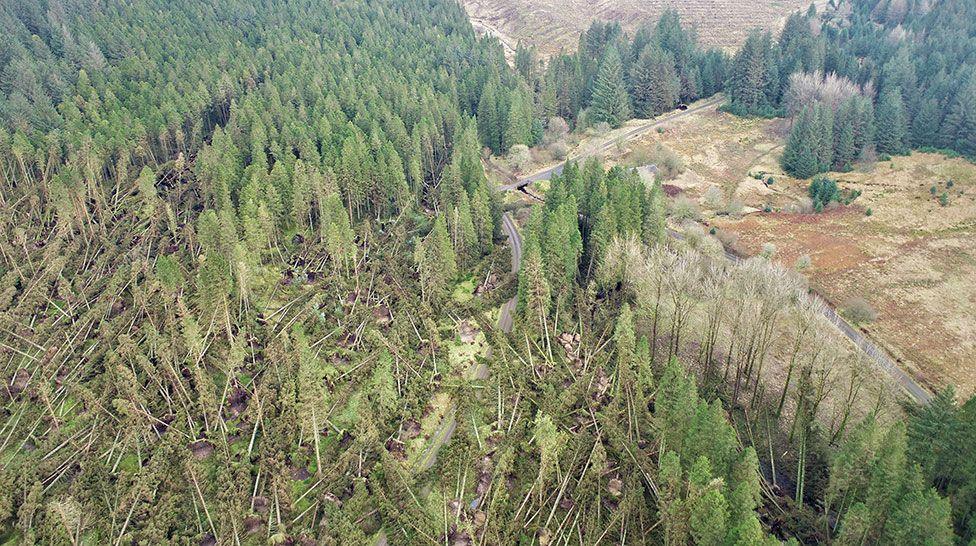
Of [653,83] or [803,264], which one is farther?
[653,83]

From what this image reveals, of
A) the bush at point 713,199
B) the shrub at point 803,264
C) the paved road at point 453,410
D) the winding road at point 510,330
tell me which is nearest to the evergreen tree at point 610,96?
the winding road at point 510,330

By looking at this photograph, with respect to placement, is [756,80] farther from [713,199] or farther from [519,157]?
[519,157]

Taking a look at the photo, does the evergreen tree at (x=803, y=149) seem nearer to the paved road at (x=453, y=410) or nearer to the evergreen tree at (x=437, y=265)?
the paved road at (x=453, y=410)

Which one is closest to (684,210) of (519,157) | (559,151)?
(559,151)

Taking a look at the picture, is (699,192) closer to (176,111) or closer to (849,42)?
(849,42)

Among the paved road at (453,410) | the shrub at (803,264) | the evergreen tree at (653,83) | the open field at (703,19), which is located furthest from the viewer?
the open field at (703,19)

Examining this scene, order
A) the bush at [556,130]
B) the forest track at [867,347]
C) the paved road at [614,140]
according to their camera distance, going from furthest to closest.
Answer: the bush at [556,130] → the paved road at [614,140] → the forest track at [867,347]

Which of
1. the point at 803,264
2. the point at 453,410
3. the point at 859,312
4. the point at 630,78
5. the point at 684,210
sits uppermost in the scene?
the point at 630,78
